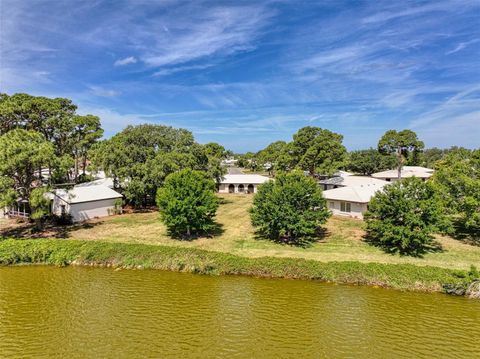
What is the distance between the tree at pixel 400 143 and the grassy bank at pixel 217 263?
42.6 meters

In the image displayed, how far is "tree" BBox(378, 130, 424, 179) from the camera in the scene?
56.4 metres

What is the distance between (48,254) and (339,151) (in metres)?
43.2

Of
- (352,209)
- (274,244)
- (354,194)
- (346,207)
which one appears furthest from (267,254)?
(354,194)

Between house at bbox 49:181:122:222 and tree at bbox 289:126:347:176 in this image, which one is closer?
house at bbox 49:181:122:222

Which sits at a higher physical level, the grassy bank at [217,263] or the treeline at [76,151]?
the treeline at [76,151]

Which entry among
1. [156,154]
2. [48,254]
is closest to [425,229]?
[48,254]

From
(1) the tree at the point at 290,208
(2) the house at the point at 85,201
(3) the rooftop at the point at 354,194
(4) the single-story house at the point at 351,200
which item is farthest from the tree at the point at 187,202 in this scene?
(3) the rooftop at the point at 354,194

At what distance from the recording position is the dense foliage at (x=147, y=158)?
37.4m

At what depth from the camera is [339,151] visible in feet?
168

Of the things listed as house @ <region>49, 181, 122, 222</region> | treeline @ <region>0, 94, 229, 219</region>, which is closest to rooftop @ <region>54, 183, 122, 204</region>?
house @ <region>49, 181, 122, 222</region>

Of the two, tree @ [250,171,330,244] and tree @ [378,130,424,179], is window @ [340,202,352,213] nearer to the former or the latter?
tree @ [250,171,330,244]

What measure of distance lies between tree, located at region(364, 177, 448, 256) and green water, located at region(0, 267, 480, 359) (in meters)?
5.54

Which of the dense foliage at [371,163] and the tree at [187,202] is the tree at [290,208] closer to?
the tree at [187,202]

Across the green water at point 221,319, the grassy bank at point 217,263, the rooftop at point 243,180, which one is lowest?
the green water at point 221,319
